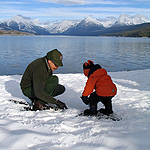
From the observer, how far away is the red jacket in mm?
4305

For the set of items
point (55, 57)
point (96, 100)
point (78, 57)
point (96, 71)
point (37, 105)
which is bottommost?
point (78, 57)

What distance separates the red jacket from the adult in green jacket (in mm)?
839

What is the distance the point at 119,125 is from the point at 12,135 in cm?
219

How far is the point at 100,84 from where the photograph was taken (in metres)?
4.36

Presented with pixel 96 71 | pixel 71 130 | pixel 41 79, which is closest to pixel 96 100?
pixel 96 71

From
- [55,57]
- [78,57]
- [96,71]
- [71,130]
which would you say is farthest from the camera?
[78,57]

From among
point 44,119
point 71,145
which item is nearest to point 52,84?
point 44,119

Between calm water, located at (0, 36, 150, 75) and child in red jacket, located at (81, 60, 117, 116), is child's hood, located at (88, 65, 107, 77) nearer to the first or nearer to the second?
child in red jacket, located at (81, 60, 117, 116)

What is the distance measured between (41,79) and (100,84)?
4.70 feet

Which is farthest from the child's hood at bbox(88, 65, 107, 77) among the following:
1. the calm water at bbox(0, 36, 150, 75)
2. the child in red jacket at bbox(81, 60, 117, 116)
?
the calm water at bbox(0, 36, 150, 75)

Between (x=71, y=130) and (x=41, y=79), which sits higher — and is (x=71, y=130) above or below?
below

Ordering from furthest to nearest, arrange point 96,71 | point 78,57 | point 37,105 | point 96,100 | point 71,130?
point 78,57 < point 37,105 < point 96,100 < point 96,71 < point 71,130

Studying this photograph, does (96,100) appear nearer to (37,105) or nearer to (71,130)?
(71,130)

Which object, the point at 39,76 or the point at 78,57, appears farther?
the point at 78,57
